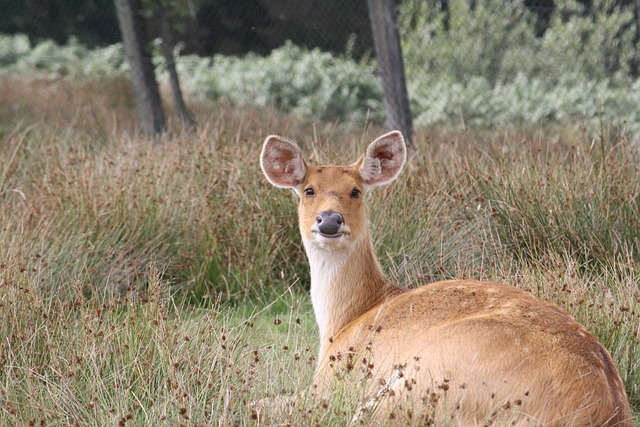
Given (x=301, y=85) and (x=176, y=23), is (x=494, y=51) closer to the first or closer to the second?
(x=301, y=85)

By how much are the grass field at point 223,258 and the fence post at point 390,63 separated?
1.10 m

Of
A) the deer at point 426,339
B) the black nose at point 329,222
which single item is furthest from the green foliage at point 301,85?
the black nose at point 329,222

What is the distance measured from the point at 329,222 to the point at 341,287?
17.8 inches

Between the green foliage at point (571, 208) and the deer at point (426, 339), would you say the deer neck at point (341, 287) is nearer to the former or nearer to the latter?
the deer at point (426, 339)

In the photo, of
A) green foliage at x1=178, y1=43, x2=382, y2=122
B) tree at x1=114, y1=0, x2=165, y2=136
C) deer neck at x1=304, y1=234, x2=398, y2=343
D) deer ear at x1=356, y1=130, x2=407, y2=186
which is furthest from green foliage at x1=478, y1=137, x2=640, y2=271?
green foliage at x1=178, y1=43, x2=382, y2=122

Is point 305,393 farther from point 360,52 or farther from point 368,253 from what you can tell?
point 360,52

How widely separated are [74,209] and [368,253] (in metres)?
2.73

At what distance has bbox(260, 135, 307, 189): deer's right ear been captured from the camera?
5.60 metres

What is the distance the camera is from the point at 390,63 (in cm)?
994

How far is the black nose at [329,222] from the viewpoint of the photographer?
5145mm

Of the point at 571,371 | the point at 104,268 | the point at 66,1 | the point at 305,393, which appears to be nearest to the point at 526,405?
the point at 571,371

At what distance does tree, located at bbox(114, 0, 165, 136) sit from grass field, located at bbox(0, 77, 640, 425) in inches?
97.4

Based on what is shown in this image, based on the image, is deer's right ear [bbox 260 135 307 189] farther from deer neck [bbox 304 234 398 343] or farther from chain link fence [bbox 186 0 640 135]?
chain link fence [bbox 186 0 640 135]

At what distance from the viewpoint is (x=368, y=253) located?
554cm
